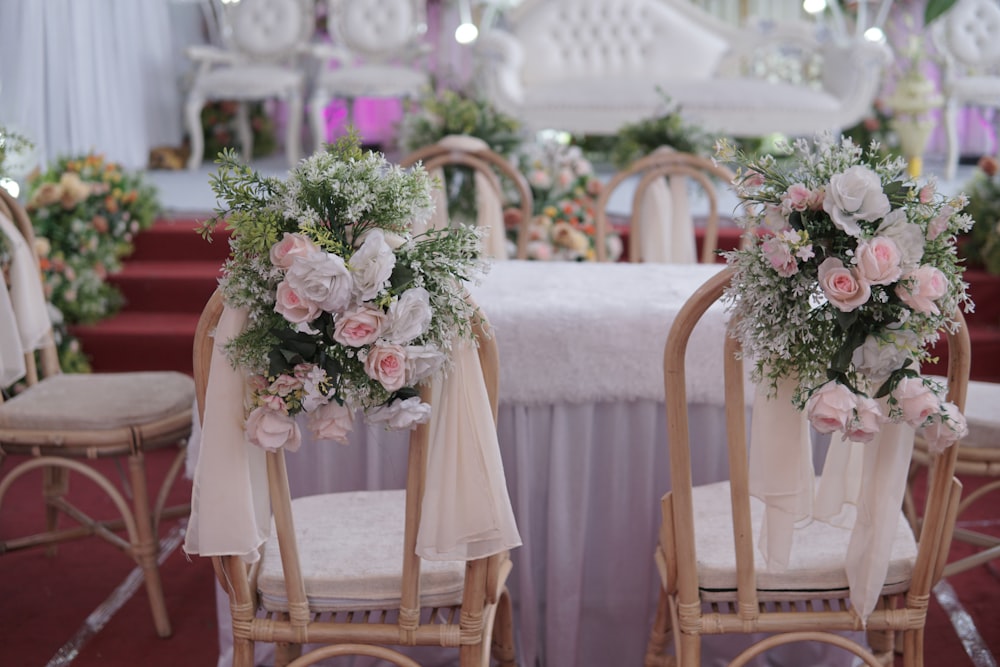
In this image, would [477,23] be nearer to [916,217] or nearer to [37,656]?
[37,656]

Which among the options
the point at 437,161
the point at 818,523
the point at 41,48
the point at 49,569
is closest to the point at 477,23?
the point at 41,48

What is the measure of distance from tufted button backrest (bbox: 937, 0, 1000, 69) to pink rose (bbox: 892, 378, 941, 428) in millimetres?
5445

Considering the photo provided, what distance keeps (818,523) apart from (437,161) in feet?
5.31

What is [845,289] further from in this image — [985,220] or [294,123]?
[294,123]

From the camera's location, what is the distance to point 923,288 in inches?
49.1

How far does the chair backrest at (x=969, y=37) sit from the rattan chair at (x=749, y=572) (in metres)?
5.23

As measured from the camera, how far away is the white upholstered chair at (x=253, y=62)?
19.1 feet

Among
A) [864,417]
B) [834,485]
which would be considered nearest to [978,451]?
[834,485]

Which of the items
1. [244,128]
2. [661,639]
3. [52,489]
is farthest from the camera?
[244,128]

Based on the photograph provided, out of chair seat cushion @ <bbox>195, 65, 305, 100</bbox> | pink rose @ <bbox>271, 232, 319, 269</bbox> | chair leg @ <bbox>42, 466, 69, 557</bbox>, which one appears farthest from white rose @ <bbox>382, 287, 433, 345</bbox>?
chair seat cushion @ <bbox>195, 65, 305, 100</bbox>

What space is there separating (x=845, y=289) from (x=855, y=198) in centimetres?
11

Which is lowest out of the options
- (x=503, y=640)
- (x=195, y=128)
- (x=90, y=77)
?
(x=503, y=640)

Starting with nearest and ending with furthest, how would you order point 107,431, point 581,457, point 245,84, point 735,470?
point 735,470 → point 581,457 → point 107,431 → point 245,84

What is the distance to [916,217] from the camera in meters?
1.27
